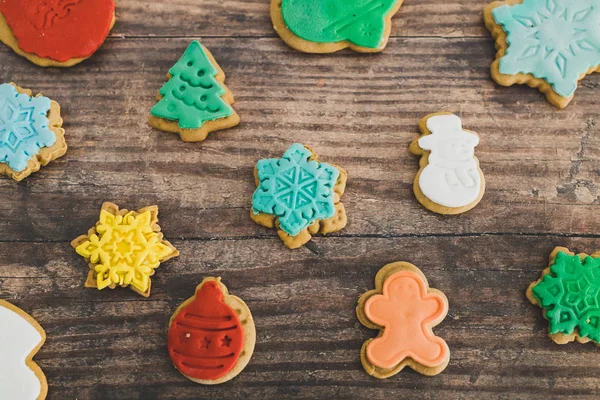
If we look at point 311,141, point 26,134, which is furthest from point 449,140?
point 26,134

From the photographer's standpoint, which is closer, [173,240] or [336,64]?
[173,240]

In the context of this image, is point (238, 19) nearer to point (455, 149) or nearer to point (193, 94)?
point (193, 94)

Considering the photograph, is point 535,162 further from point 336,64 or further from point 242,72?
point 242,72

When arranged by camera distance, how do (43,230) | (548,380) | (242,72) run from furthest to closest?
(242,72)
(43,230)
(548,380)

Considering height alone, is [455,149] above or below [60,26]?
below

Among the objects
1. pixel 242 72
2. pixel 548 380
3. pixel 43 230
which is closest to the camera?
pixel 548 380

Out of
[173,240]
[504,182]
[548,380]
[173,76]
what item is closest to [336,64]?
[173,76]
